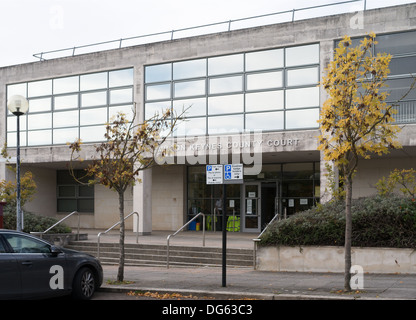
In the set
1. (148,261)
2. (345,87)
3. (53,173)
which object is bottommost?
(148,261)

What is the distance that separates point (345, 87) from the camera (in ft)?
33.1

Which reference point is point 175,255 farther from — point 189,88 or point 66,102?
point 66,102

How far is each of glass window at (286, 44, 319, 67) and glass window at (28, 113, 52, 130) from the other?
447 inches

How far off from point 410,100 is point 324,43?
3.49 metres

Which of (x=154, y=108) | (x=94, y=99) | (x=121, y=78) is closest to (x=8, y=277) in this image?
(x=154, y=108)

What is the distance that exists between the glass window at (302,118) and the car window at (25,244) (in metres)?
11.4

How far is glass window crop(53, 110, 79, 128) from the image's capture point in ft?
76.9

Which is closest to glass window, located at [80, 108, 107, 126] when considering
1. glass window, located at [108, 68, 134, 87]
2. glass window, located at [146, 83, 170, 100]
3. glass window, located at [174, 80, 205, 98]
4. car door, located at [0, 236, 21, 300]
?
glass window, located at [108, 68, 134, 87]

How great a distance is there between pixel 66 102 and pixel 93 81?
168 centimetres

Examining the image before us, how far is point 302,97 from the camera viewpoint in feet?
61.5

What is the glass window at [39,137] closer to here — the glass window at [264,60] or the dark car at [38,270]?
the glass window at [264,60]

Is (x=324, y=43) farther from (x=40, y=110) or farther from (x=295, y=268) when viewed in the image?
(x=40, y=110)

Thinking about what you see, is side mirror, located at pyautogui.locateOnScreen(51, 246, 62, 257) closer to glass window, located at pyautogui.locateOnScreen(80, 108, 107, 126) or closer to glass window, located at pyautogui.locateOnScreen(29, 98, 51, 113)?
glass window, located at pyautogui.locateOnScreen(80, 108, 107, 126)
